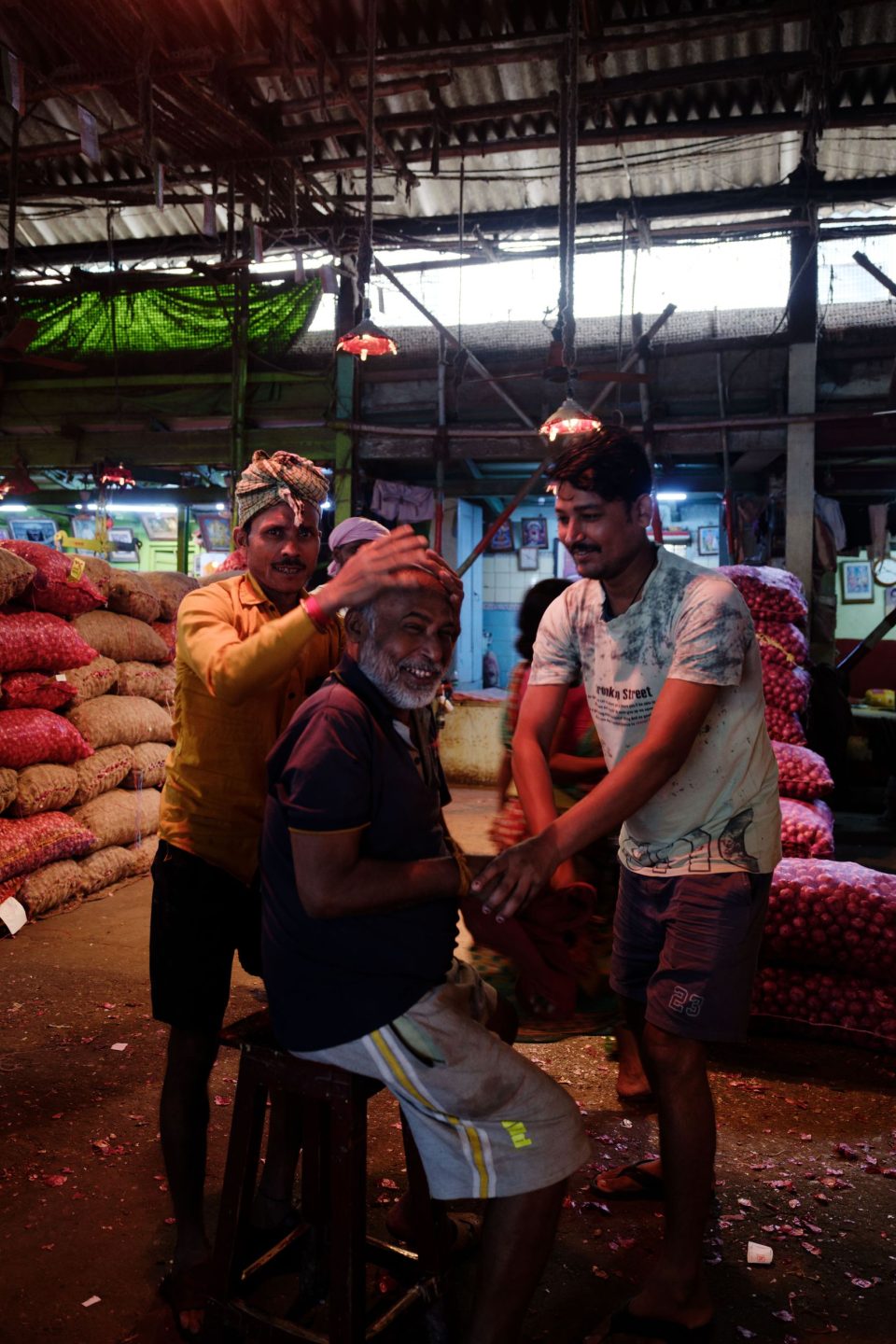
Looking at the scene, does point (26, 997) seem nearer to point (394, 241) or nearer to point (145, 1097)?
point (145, 1097)

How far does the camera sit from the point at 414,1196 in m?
2.25

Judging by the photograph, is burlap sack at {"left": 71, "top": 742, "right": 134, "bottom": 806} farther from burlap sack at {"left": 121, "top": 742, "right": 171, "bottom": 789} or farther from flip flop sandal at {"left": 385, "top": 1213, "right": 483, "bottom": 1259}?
flip flop sandal at {"left": 385, "top": 1213, "right": 483, "bottom": 1259}

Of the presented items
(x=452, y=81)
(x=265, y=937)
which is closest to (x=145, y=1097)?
(x=265, y=937)

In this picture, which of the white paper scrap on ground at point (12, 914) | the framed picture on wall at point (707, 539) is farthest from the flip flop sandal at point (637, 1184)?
the framed picture on wall at point (707, 539)

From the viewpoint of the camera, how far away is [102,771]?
20.8 ft

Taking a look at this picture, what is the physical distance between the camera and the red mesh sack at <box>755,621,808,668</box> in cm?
663

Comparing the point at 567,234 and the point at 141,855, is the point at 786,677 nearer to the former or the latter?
the point at 567,234

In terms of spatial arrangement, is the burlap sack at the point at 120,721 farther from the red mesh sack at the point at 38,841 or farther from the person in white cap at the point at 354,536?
the person in white cap at the point at 354,536

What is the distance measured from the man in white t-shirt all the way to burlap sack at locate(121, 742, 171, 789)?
4.69m

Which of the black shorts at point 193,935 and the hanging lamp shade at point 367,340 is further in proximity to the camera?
the hanging lamp shade at point 367,340

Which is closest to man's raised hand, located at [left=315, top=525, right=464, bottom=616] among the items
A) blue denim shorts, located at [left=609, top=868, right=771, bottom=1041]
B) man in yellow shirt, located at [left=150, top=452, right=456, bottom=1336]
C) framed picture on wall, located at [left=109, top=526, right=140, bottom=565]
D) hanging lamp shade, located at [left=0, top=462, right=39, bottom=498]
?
man in yellow shirt, located at [left=150, top=452, right=456, bottom=1336]

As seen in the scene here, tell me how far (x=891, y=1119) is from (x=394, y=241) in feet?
33.9

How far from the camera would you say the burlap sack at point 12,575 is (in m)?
5.49

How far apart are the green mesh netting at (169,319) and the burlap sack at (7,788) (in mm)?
7718
